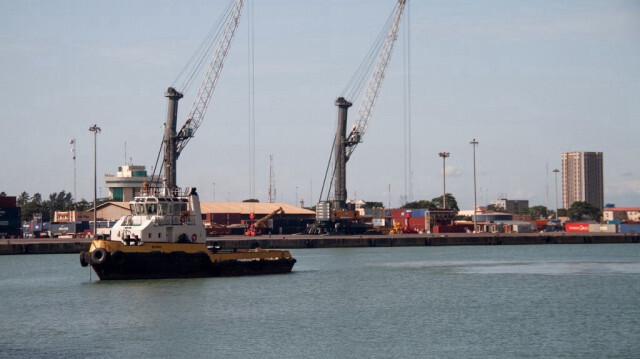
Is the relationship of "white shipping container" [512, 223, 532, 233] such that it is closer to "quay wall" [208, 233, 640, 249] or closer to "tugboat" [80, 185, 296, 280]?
"quay wall" [208, 233, 640, 249]

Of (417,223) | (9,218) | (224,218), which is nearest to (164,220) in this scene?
(9,218)

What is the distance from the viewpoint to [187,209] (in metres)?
68.4

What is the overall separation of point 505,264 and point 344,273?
22070 millimetres

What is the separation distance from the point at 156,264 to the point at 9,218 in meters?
89.9

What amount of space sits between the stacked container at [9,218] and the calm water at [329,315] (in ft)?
221

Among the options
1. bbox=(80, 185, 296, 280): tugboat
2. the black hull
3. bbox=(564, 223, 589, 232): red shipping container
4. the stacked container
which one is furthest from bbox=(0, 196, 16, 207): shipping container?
bbox=(564, 223, 589, 232): red shipping container

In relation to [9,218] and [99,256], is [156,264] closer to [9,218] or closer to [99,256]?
[99,256]

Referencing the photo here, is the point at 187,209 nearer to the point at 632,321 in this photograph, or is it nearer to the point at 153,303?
the point at 153,303

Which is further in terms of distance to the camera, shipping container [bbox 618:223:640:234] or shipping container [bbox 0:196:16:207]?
shipping container [bbox 618:223:640:234]

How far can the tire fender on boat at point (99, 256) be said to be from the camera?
63156 mm

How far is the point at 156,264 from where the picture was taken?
211 ft

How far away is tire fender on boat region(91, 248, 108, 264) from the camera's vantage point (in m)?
63.2

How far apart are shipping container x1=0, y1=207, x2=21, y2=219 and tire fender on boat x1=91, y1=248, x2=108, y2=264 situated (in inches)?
3479

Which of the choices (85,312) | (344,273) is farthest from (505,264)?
(85,312)
